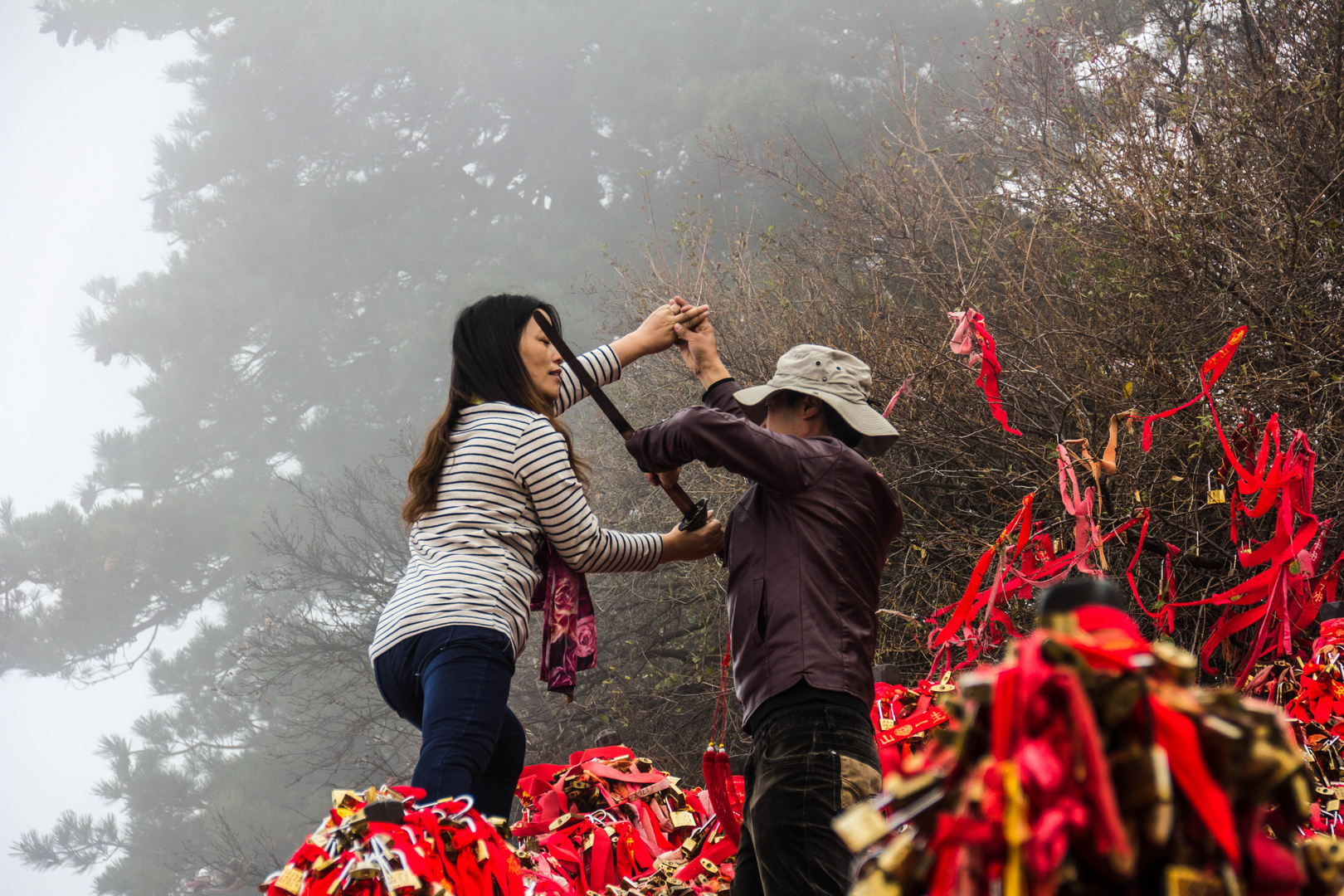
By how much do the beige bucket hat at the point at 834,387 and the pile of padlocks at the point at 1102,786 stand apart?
1.58 meters

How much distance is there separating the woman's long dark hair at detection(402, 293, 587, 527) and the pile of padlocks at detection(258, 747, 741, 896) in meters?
0.96

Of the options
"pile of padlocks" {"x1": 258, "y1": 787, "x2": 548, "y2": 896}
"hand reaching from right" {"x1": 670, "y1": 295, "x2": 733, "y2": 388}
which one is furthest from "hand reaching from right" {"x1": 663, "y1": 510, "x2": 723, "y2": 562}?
"pile of padlocks" {"x1": 258, "y1": 787, "x2": 548, "y2": 896}

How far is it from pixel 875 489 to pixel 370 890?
121 cm

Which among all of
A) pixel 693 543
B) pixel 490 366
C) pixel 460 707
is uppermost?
pixel 490 366

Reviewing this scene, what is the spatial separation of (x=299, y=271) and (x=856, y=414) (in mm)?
24073

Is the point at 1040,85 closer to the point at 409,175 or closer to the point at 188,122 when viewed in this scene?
the point at 409,175

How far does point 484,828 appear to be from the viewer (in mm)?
1451

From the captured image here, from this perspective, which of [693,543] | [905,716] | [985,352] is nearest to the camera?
[693,543]

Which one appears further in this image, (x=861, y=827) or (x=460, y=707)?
(x=460, y=707)

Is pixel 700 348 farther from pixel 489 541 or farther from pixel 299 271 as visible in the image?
pixel 299 271

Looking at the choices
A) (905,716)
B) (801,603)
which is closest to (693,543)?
(801,603)

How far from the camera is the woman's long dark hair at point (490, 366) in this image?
2.39m

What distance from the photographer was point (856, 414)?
2180mm

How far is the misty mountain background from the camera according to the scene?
17.8 metres
